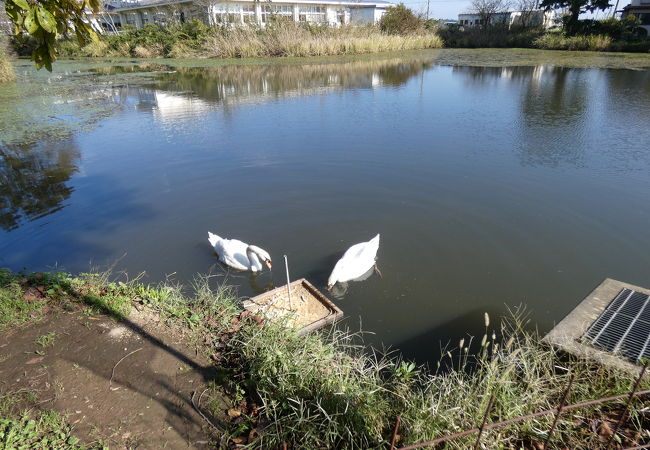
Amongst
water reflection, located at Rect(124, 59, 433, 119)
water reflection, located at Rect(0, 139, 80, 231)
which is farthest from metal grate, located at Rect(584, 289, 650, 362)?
water reflection, located at Rect(124, 59, 433, 119)

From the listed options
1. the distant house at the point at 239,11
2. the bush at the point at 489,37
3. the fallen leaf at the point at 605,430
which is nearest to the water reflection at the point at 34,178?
the fallen leaf at the point at 605,430

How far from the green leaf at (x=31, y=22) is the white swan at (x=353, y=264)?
3.45 m

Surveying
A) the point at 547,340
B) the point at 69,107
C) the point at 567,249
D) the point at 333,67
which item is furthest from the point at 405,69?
the point at 547,340

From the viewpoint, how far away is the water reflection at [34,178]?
639 cm

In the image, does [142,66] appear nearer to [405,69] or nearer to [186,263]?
[405,69]

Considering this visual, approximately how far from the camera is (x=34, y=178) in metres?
7.62

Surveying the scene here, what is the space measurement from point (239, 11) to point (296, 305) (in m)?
41.2

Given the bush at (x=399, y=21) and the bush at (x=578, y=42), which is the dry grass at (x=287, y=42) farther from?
the bush at (x=578, y=42)

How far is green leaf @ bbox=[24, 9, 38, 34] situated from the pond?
3.40 metres

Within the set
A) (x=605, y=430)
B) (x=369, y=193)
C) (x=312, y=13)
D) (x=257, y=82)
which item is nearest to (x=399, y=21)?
(x=312, y=13)

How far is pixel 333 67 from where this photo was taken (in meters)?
22.0

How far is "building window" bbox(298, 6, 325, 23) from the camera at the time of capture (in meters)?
42.6

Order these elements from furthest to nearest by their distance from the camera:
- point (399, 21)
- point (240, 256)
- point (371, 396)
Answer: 1. point (399, 21)
2. point (240, 256)
3. point (371, 396)

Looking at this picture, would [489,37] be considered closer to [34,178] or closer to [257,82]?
[257,82]
